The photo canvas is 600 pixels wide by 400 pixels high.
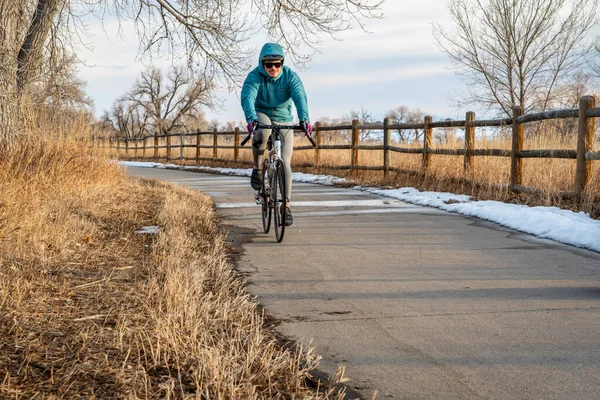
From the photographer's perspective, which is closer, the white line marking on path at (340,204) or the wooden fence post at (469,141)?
the white line marking on path at (340,204)

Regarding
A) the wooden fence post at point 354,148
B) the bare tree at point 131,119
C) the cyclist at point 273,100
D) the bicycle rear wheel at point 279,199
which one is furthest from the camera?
the bare tree at point 131,119

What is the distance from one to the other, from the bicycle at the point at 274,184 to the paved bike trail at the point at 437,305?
214mm

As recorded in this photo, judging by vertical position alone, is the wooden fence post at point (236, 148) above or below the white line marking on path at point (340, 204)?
above

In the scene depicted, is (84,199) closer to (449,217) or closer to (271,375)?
(449,217)

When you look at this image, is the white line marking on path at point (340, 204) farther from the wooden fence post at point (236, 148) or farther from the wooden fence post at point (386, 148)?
the wooden fence post at point (236, 148)

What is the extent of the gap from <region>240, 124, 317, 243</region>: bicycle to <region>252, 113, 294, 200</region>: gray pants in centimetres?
6

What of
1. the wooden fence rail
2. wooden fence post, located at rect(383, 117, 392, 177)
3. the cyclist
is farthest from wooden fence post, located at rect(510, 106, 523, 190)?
wooden fence post, located at rect(383, 117, 392, 177)

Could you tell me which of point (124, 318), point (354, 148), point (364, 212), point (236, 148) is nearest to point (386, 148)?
point (354, 148)

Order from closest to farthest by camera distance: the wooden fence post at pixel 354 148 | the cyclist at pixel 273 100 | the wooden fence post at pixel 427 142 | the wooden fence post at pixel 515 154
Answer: the cyclist at pixel 273 100 → the wooden fence post at pixel 515 154 → the wooden fence post at pixel 427 142 → the wooden fence post at pixel 354 148

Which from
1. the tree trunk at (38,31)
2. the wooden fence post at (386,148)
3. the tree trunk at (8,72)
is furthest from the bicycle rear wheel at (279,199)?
the wooden fence post at (386,148)

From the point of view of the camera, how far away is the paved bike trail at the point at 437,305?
9.23ft

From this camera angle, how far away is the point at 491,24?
28.0 metres

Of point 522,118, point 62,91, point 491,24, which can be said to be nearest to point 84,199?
point 62,91

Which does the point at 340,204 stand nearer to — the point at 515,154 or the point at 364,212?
the point at 364,212
